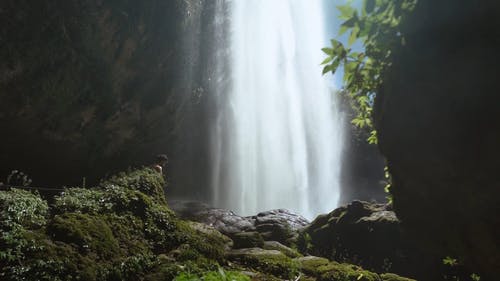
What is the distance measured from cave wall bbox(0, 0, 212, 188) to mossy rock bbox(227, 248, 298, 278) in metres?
9.84

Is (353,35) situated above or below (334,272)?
above

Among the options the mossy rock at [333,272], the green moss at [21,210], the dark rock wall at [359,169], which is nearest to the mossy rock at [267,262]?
the mossy rock at [333,272]

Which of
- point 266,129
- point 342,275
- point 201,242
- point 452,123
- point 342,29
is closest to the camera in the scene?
point 452,123

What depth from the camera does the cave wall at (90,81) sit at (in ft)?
39.8

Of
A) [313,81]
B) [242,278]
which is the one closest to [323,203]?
[313,81]

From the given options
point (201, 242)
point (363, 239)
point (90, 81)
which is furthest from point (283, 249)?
point (90, 81)

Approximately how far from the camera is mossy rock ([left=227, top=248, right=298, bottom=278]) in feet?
20.5

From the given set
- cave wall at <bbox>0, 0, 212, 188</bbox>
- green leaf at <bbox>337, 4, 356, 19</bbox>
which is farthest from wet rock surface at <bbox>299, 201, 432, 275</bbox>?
cave wall at <bbox>0, 0, 212, 188</bbox>

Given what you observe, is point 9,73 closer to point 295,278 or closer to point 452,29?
point 295,278

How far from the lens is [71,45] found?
13.1m

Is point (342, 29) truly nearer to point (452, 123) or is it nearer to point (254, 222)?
point (452, 123)

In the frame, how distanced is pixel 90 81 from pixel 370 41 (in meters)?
13.9

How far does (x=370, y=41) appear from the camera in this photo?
8.09 feet

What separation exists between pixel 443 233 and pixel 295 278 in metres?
4.00
